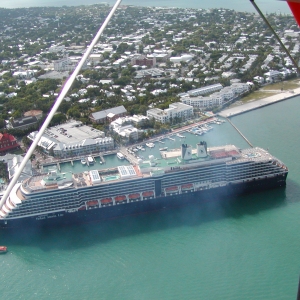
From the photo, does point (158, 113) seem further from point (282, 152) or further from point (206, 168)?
point (206, 168)

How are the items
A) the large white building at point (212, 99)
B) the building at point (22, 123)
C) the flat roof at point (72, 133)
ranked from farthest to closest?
the large white building at point (212, 99) < the building at point (22, 123) < the flat roof at point (72, 133)

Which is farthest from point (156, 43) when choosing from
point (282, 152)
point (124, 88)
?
point (282, 152)

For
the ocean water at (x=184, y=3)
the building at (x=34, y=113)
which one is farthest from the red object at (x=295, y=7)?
the ocean water at (x=184, y=3)

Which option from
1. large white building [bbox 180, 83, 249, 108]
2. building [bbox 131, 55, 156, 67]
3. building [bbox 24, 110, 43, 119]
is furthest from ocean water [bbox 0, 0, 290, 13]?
building [bbox 24, 110, 43, 119]

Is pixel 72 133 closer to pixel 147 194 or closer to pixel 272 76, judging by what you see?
pixel 147 194

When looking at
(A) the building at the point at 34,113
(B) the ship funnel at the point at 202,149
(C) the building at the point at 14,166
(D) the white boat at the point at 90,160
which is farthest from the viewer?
(A) the building at the point at 34,113

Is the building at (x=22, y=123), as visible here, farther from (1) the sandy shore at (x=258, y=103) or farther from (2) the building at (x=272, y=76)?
(2) the building at (x=272, y=76)

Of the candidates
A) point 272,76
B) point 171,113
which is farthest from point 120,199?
point 272,76

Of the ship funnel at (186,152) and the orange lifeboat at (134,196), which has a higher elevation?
the ship funnel at (186,152)

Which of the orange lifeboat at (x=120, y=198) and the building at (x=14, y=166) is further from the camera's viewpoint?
the building at (x=14, y=166)
